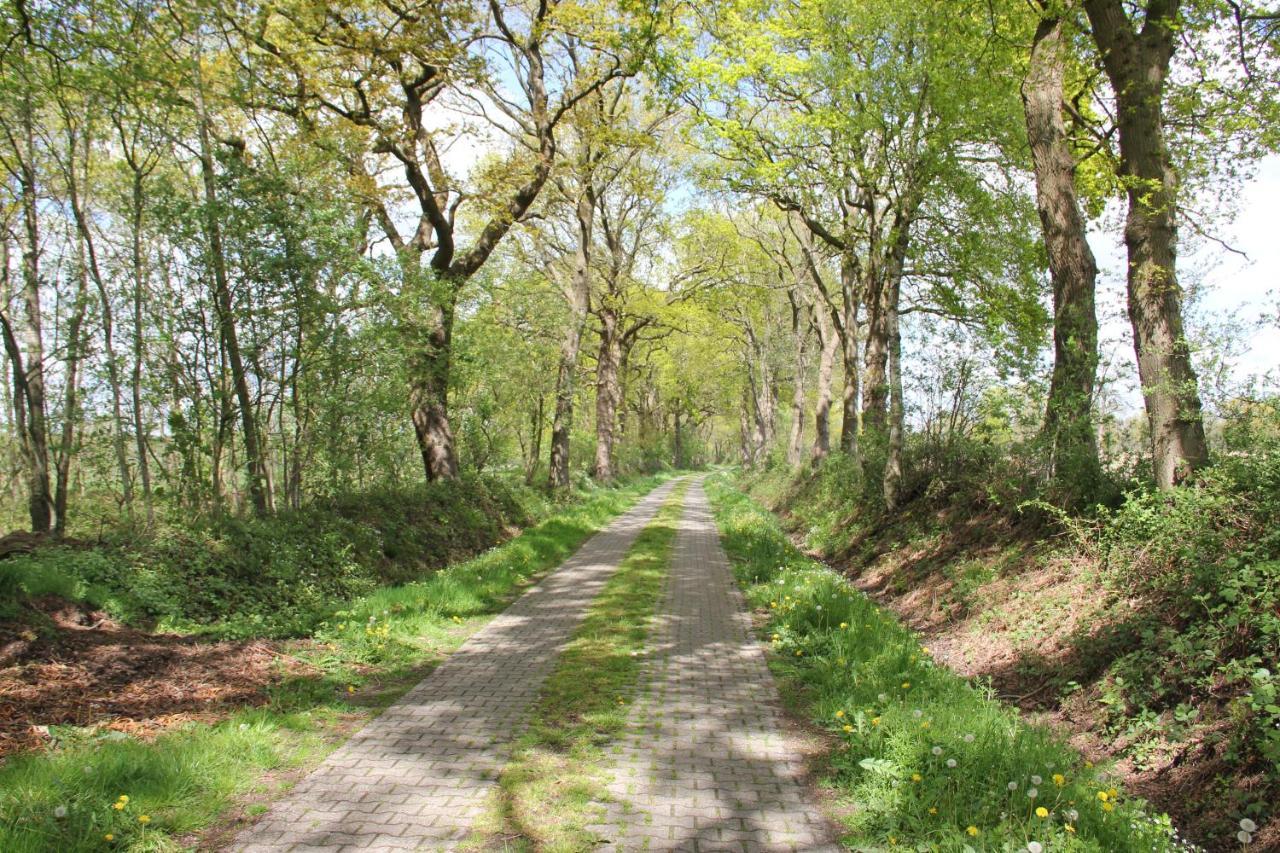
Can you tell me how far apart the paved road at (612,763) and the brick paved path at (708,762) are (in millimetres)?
11

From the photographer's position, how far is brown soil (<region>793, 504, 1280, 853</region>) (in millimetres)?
4055

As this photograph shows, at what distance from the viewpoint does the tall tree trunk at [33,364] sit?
1088 centimetres

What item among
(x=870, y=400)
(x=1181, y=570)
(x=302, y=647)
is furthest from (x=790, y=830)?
(x=870, y=400)

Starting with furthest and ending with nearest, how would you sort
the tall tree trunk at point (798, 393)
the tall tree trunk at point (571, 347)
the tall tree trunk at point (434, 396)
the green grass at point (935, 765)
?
the tall tree trunk at point (798, 393) < the tall tree trunk at point (571, 347) < the tall tree trunk at point (434, 396) < the green grass at point (935, 765)

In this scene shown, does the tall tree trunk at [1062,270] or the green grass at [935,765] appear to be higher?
the tall tree trunk at [1062,270]

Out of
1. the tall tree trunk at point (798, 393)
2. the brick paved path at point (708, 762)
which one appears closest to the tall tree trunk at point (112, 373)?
the brick paved path at point (708, 762)

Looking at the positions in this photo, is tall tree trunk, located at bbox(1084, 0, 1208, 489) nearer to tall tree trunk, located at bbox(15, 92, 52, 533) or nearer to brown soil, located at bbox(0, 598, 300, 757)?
brown soil, located at bbox(0, 598, 300, 757)

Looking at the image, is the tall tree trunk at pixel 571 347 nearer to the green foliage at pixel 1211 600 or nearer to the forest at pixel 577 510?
the forest at pixel 577 510

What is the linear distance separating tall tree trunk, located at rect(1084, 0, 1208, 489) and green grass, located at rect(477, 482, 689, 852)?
5584 millimetres

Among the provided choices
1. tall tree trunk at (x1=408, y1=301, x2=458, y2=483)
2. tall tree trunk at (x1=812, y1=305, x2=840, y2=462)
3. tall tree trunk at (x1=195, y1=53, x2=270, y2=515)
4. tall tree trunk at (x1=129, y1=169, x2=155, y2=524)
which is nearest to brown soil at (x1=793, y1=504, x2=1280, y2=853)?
tall tree trunk at (x1=408, y1=301, x2=458, y2=483)

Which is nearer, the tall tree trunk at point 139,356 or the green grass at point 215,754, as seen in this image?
the green grass at point 215,754

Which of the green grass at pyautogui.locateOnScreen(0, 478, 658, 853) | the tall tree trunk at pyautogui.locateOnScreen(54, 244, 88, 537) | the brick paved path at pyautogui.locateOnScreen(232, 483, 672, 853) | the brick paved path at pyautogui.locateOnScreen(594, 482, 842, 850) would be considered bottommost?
the brick paved path at pyautogui.locateOnScreen(594, 482, 842, 850)

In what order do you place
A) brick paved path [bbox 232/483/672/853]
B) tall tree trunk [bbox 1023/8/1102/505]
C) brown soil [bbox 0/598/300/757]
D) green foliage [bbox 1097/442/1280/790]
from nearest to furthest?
brick paved path [bbox 232/483/672/853]
green foliage [bbox 1097/442/1280/790]
brown soil [bbox 0/598/300/757]
tall tree trunk [bbox 1023/8/1102/505]

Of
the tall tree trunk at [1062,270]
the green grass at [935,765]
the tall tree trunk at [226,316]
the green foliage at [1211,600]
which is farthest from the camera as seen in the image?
the tall tree trunk at [226,316]
